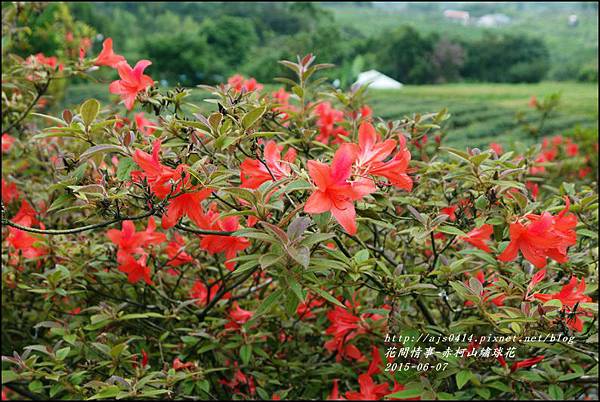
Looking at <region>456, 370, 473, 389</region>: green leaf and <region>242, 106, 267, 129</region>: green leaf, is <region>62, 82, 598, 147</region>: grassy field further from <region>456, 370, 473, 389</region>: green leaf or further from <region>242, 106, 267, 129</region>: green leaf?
<region>242, 106, 267, 129</region>: green leaf

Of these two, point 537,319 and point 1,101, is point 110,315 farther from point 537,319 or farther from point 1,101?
point 1,101

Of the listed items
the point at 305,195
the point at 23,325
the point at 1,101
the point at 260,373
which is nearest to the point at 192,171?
the point at 305,195

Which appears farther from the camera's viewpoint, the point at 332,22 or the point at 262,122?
the point at 332,22

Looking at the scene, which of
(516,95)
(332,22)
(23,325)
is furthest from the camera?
(332,22)

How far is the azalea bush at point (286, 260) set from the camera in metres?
0.71

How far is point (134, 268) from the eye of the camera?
3.27 ft

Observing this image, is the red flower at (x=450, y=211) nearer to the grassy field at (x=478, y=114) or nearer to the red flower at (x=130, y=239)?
the red flower at (x=130, y=239)

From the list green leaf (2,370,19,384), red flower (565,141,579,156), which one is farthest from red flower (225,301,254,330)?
red flower (565,141,579,156)

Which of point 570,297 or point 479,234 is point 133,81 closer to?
point 479,234

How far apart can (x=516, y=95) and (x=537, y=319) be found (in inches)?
694

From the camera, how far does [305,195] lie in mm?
725

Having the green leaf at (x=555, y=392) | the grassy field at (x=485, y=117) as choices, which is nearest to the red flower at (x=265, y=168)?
the green leaf at (x=555, y=392)

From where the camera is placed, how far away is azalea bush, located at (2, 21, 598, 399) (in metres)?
0.71

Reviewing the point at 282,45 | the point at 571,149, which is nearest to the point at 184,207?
the point at 571,149
